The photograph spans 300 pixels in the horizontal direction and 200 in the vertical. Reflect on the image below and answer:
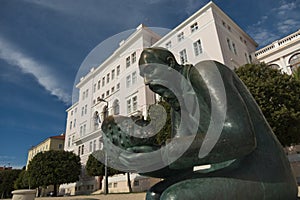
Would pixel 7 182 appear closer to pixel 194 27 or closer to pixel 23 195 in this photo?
pixel 23 195

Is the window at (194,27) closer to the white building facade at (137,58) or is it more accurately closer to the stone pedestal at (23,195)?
the white building facade at (137,58)

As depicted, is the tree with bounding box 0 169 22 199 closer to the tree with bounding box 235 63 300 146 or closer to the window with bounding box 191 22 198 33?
the window with bounding box 191 22 198 33

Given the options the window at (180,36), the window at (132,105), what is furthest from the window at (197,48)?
the window at (132,105)

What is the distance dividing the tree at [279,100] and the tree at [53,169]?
26.5 metres

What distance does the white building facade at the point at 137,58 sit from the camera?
74.1ft

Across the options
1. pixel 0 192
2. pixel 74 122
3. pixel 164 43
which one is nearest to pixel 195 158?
pixel 164 43

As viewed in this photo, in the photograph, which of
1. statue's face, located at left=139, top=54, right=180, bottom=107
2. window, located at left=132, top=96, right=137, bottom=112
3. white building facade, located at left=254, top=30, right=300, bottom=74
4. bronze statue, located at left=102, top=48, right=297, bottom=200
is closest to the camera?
bronze statue, located at left=102, top=48, right=297, bottom=200

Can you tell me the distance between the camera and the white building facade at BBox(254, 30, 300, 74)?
75.1 feet

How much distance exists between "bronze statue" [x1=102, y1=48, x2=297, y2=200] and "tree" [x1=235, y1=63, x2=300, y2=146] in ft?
40.3

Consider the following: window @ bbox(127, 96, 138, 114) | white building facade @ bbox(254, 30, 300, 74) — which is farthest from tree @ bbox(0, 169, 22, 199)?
white building facade @ bbox(254, 30, 300, 74)

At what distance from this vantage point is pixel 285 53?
23.6 metres

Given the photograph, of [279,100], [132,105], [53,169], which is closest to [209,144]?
[279,100]

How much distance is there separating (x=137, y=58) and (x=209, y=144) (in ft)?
49.2

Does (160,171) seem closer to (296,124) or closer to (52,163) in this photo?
(296,124)
